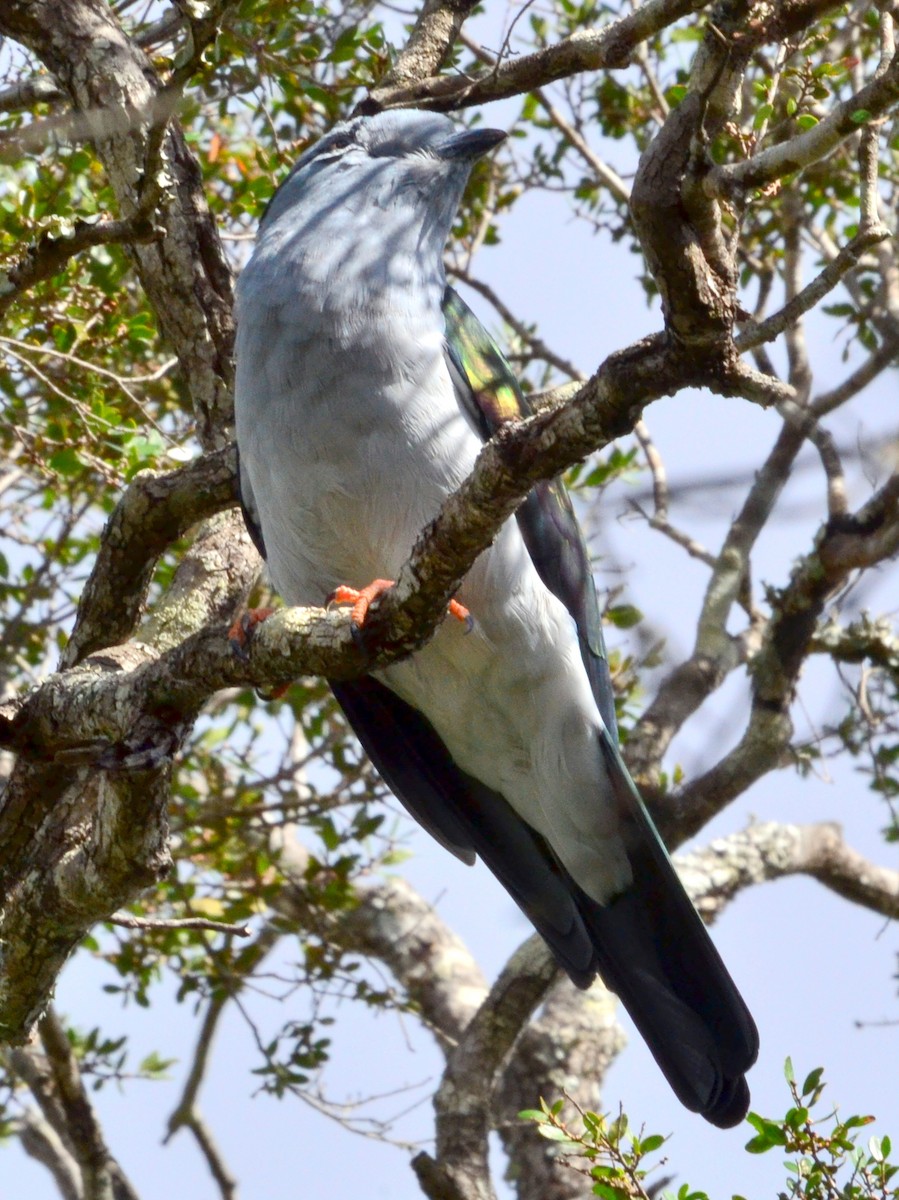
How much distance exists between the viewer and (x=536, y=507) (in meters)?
3.73

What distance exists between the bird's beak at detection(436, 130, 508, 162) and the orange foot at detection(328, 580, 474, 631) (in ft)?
4.67

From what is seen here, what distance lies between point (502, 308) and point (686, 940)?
10.5ft

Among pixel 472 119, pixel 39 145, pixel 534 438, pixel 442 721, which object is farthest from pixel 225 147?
pixel 534 438

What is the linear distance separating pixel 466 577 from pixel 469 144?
4.85 feet

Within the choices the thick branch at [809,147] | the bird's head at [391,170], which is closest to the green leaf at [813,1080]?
the thick branch at [809,147]

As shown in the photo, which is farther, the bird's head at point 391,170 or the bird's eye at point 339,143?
the bird's eye at point 339,143

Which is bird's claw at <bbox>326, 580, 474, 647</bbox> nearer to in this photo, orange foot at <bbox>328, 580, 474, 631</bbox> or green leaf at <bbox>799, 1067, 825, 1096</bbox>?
orange foot at <bbox>328, 580, 474, 631</bbox>

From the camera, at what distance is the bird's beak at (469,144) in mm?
4184

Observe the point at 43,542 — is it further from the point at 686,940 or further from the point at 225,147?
the point at 686,940

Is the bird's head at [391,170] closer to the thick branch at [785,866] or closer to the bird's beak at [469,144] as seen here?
the bird's beak at [469,144]

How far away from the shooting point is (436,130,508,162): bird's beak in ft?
13.7

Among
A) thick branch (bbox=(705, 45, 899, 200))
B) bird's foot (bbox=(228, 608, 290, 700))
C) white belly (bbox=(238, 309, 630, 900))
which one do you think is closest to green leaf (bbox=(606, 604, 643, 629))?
white belly (bbox=(238, 309, 630, 900))

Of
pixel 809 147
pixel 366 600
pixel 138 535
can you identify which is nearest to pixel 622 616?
pixel 138 535

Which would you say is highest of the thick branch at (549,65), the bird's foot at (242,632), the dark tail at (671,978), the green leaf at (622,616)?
the thick branch at (549,65)
